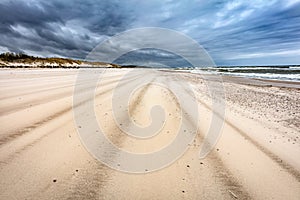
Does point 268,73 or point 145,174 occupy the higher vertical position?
point 268,73

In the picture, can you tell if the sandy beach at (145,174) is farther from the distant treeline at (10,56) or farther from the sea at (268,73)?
the distant treeline at (10,56)

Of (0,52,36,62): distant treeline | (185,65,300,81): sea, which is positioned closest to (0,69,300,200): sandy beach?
(185,65,300,81): sea

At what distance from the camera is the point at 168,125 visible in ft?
16.5

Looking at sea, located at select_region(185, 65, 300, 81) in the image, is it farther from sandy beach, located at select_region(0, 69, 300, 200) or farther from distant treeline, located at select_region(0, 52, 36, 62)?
distant treeline, located at select_region(0, 52, 36, 62)

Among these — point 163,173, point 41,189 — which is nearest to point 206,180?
point 163,173

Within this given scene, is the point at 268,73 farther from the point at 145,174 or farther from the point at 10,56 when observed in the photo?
the point at 10,56

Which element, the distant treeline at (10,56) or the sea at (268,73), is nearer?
the sea at (268,73)

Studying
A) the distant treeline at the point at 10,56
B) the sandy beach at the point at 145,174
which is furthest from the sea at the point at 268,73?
the distant treeline at the point at 10,56

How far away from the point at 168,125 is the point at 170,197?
2.72m

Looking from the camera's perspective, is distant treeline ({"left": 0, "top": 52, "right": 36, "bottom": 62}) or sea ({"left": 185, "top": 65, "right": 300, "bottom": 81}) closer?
sea ({"left": 185, "top": 65, "right": 300, "bottom": 81})

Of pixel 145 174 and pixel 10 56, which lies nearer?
pixel 145 174

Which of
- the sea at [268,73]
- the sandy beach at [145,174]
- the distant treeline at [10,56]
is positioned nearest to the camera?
the sandy beach at [145,174]

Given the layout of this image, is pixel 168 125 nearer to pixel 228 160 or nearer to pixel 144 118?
pixel 144 118

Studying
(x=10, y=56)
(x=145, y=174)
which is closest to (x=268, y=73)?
(x=145, y=174)
